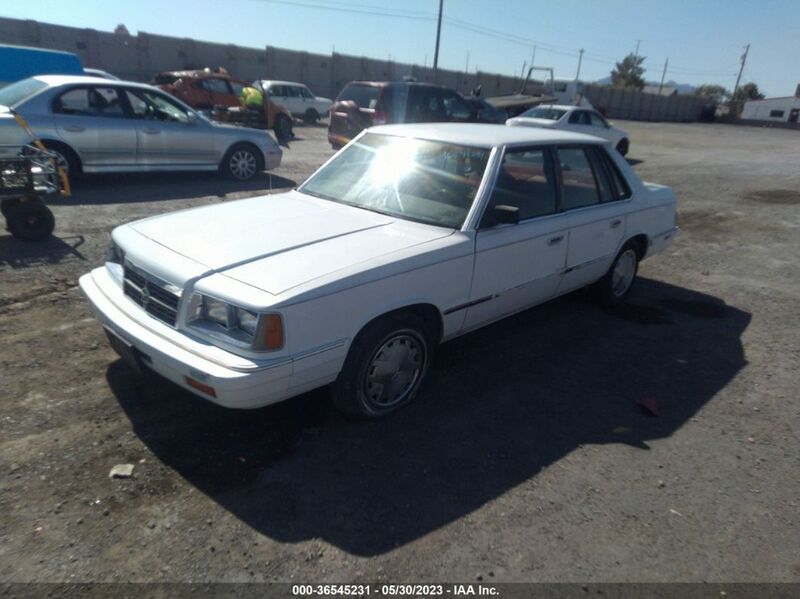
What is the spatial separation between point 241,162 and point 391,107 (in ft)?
14.4

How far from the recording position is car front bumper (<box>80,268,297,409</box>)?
106 inches

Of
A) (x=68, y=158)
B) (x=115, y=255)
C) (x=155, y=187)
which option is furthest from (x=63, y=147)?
(x=115, y=255)

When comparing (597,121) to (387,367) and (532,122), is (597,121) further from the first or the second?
Result: (387,367)

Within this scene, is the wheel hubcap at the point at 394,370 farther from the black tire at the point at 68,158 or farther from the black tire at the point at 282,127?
the black tire at the point at 282,127

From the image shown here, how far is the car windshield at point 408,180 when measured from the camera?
3785 millimetres

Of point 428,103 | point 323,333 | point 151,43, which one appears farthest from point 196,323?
point 151,43

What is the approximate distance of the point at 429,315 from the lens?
3.54 meters

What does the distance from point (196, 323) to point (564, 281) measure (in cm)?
295

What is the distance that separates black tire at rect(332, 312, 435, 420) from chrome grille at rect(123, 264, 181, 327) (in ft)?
3.19

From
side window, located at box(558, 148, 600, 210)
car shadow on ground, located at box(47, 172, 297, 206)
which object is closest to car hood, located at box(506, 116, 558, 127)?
car shadow on ground, located at box(47, 172, 297, 206)

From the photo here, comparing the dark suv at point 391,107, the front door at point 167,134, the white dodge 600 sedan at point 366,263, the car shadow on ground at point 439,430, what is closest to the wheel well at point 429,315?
the white dodge 600 sedan at point 366,263

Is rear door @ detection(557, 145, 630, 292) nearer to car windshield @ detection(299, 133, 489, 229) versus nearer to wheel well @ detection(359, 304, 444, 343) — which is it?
car windshield @ detection(299, 133, 489, 229)

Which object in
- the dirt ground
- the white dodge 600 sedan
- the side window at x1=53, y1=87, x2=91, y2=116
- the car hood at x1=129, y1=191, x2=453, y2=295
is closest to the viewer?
the dirt ground

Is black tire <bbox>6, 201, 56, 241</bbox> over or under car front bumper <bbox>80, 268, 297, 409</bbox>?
under
